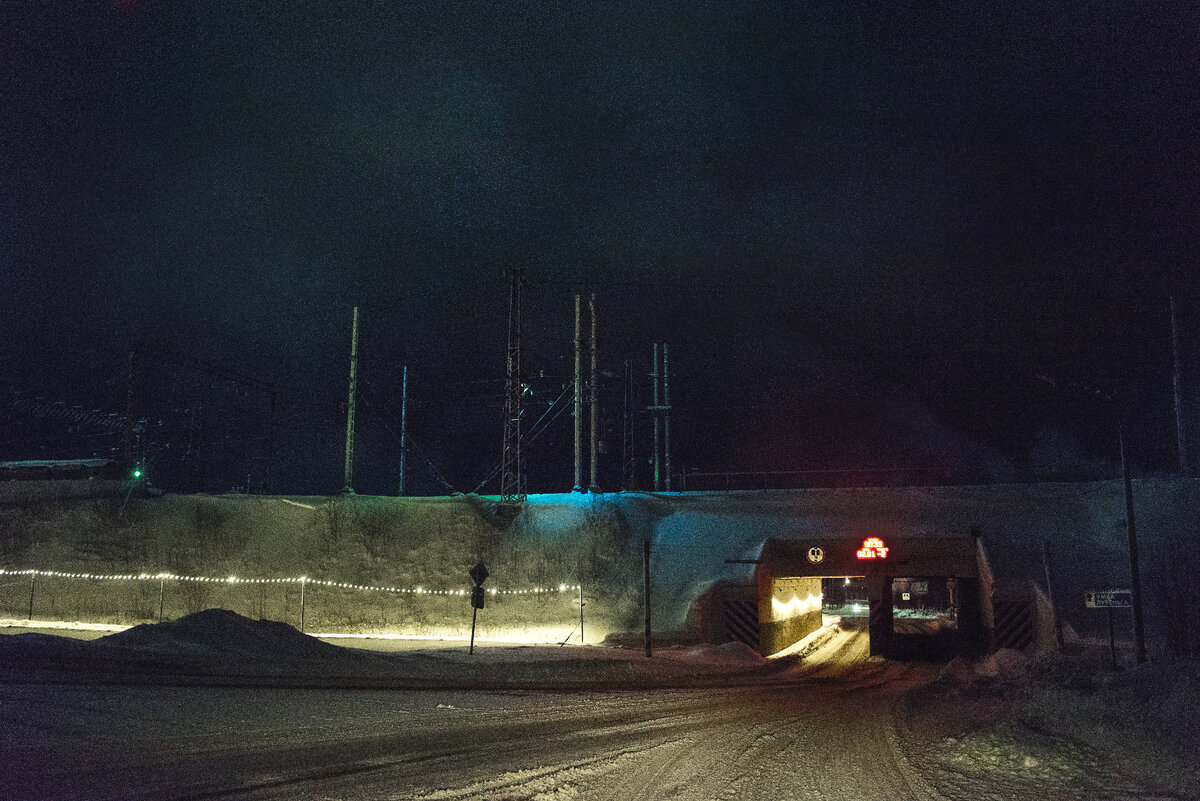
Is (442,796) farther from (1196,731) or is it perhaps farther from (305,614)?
(305,614)

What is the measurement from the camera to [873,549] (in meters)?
35.4

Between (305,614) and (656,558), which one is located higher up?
(656,558)

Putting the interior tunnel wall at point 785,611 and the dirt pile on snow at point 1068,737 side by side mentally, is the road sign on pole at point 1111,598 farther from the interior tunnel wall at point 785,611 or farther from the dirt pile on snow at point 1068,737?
the interior tunnel wall at point 785,611

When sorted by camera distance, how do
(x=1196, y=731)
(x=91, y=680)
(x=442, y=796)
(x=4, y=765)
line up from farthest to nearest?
(x=91, y=680) → (x=1196, y=731) → (x=4, y=765) → (x=442, y=796)

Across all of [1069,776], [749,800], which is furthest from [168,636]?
[1069,776]

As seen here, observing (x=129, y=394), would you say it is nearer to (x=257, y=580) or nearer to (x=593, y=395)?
(x=257, y=580)

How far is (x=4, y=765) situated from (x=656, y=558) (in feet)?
95.7

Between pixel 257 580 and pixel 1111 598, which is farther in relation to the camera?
pixel 257 580

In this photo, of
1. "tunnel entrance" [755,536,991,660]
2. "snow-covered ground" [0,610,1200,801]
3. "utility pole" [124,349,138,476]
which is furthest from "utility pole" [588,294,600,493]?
"utility pole" [124,349,138,476]

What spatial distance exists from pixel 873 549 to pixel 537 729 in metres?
24.5

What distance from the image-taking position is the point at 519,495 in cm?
3809

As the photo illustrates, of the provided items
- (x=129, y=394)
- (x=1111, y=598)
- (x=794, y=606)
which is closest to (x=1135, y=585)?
(x=1111, y=598)

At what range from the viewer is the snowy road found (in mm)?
9867

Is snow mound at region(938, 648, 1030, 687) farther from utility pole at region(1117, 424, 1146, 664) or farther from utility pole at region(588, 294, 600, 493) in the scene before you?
utility pole at region(588, 294, 600, 493)
